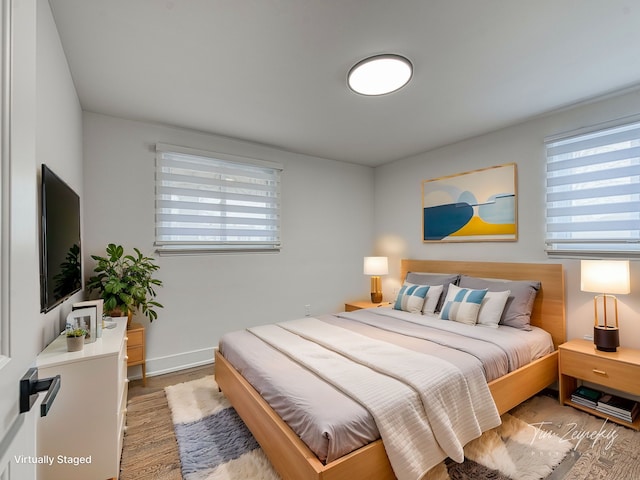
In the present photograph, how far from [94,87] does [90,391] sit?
228 cm

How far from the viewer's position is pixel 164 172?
130 inches

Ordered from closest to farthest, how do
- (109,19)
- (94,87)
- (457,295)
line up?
(109,19), (94,87), (457,295)

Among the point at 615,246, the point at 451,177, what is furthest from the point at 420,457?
the point at 451,177

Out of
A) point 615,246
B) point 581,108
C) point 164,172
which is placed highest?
point 581,108

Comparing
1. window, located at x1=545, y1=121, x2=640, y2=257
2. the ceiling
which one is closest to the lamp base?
window, located at x1=545, y1=121, x2=640, y2=257

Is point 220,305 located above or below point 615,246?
below

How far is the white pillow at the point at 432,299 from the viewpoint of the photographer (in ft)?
11.1

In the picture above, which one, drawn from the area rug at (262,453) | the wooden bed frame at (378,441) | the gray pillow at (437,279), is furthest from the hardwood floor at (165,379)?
the gray pillow at (437,279)

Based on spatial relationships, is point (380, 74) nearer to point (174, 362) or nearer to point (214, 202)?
point (214, 202)

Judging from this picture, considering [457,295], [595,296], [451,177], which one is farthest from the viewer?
[451,177]

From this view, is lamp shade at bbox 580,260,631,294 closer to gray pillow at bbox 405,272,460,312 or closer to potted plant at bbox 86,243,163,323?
gray pillow at bbox 405,272,460,312

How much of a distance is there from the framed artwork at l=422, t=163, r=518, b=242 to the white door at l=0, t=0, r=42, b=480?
372cm

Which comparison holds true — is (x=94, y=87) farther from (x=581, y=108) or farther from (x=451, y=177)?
(x=581, y=108)

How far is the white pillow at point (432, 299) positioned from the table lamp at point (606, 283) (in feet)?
4.06
